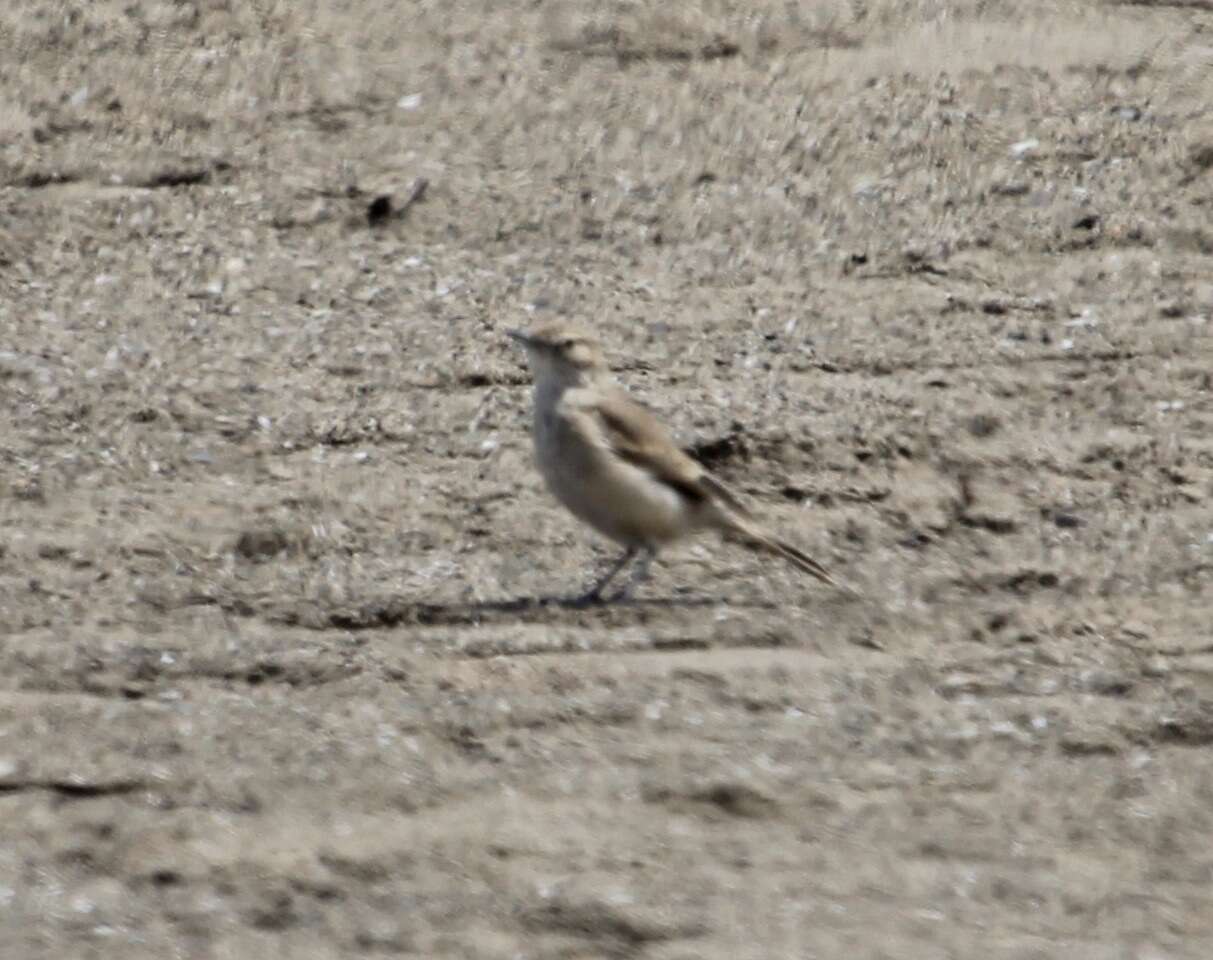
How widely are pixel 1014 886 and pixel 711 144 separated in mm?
5914

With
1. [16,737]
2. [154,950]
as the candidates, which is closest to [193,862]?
[154,950]

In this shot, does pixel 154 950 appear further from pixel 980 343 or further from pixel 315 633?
pixel 980 343

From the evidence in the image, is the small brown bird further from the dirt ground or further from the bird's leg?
the dirt ground

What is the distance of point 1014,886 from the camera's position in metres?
7.59

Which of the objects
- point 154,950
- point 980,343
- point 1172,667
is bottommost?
point 154,950

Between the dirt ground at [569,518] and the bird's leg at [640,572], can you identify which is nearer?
the dirt ground at [569,518]

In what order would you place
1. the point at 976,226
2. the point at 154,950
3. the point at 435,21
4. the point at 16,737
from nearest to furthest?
the point at 154,950 → the point at 16,737 → the point at 976,226 → the point at 435,21

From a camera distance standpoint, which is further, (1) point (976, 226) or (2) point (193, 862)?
(1) point (976, 226)

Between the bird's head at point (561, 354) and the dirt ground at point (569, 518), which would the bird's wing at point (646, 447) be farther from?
the dirt ground at point (569, 518)

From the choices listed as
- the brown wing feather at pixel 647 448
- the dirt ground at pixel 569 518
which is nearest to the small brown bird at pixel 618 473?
the brown wing feather at pixel 647 448

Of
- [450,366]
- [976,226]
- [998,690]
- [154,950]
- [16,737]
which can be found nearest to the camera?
[154,950]

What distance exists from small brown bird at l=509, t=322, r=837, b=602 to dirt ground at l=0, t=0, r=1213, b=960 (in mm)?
237

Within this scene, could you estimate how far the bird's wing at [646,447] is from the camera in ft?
30.8

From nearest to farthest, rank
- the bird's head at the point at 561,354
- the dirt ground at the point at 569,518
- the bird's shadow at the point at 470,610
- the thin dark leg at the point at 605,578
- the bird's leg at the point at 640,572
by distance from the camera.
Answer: the dirt ground at the point at 569,518 < the bird's shadow at the point at 470,610 < the thin dark leg at the point at 605,578 < the bird's leg at the point at 640,572 < the bird's head at the point at 561,354
